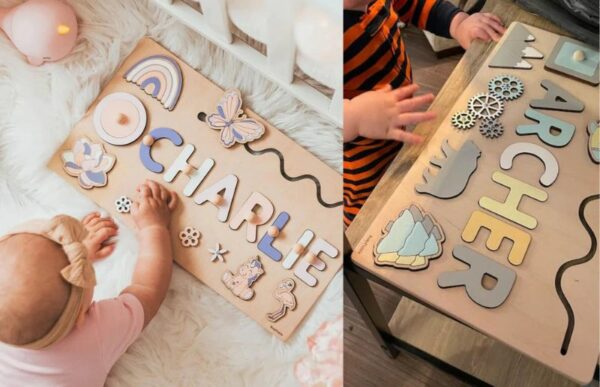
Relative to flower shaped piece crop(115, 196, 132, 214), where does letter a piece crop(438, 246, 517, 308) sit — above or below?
below

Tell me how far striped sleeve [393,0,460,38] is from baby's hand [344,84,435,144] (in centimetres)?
13

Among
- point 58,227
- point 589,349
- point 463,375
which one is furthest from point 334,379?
point 463,375

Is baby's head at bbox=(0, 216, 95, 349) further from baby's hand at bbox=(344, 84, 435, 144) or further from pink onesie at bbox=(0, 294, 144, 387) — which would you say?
baby's hand at bbox=(344, 84, 435, 144)

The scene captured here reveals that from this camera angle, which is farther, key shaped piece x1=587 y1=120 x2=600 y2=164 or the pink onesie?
key shaped piece x1=587 y1=120 x2=600 y2=164

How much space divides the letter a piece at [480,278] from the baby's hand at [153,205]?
285 millimetres

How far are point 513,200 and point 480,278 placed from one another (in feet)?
0.24

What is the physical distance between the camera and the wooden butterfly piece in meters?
0.30

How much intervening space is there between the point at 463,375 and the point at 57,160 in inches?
29.8

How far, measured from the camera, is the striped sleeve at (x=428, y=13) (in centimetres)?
53

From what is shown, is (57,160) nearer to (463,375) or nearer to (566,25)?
(566,25)

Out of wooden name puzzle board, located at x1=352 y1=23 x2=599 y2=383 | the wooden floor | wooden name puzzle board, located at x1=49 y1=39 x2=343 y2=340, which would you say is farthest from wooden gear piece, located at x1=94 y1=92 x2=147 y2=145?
the wooden floor

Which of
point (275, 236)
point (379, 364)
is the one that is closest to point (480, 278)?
point (275, 236)

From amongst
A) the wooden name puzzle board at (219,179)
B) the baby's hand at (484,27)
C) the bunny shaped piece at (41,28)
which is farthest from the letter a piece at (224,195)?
the baby's hand at (484,27)

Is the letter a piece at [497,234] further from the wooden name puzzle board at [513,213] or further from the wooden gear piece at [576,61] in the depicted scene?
the wooden gear piece at [576,61]
